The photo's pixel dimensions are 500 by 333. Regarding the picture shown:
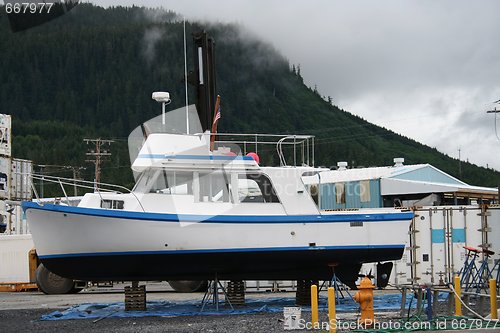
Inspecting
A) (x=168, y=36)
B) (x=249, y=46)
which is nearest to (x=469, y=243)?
(x=168, y=36)

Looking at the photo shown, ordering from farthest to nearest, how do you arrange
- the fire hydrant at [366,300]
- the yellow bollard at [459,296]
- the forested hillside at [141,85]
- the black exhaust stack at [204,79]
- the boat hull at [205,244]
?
the forested hillside at [141,85] → the black exhaust stack at [204,79] → the boat hull at [205,244] → the yellow bollard at [459,296] → the fire hydrant at [366,300]

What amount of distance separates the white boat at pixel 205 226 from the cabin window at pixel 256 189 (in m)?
0.02

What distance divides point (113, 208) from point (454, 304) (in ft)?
24.1

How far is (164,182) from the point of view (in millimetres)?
16422

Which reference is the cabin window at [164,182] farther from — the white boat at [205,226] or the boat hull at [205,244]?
the boat hull at [205,244]

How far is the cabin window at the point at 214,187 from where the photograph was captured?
16.5 metres

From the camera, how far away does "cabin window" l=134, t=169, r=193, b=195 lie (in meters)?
16.4

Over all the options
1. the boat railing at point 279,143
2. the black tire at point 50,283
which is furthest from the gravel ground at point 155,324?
the black tire at point 50,283

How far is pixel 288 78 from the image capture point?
605ft

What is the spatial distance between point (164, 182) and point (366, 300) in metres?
5.88

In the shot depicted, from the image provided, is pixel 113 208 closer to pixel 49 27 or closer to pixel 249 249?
pixel 249 249

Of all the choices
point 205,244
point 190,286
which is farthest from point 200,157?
point 190,286

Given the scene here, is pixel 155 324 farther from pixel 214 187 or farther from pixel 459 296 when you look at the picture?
pixel 459 296

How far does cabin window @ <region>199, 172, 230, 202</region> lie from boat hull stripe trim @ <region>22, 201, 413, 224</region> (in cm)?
61
